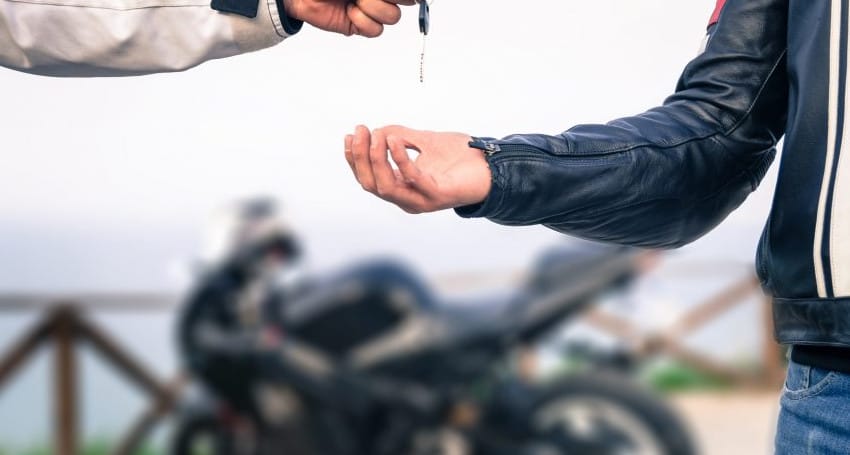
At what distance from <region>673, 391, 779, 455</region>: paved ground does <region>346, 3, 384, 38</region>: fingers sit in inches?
140

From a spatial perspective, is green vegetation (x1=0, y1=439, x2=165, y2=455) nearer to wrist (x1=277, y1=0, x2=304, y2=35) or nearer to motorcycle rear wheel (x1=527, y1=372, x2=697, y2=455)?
motorcycle rear wheel (x1=527, y1=372, x2=697, y2=455)

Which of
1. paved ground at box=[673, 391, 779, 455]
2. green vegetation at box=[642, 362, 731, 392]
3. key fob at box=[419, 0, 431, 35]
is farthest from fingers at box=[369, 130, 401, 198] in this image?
green vegetation at box=[642, 362, 731, 392]

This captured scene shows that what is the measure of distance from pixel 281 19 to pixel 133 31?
11cm

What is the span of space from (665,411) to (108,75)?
1.88 metres

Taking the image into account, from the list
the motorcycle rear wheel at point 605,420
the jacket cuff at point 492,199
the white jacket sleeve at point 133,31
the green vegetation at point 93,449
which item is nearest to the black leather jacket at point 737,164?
the jacket cuff at point 492,199

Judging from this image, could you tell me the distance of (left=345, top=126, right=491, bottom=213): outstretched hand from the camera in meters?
0.64

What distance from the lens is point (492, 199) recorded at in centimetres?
68

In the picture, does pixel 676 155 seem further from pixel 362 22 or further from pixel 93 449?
pixel 93 449

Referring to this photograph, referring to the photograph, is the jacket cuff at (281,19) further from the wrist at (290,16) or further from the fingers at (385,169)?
the fingers at (385,169)

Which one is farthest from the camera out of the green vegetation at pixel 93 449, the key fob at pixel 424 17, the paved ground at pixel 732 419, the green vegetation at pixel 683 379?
the green vegetation at pixel 683 379

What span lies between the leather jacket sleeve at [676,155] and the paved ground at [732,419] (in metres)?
3.52

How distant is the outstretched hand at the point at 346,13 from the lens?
84 cm

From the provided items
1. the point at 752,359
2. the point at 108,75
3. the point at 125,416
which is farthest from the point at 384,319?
the point at 752,359

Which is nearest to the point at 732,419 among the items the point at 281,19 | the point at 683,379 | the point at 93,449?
the point at 683,379
